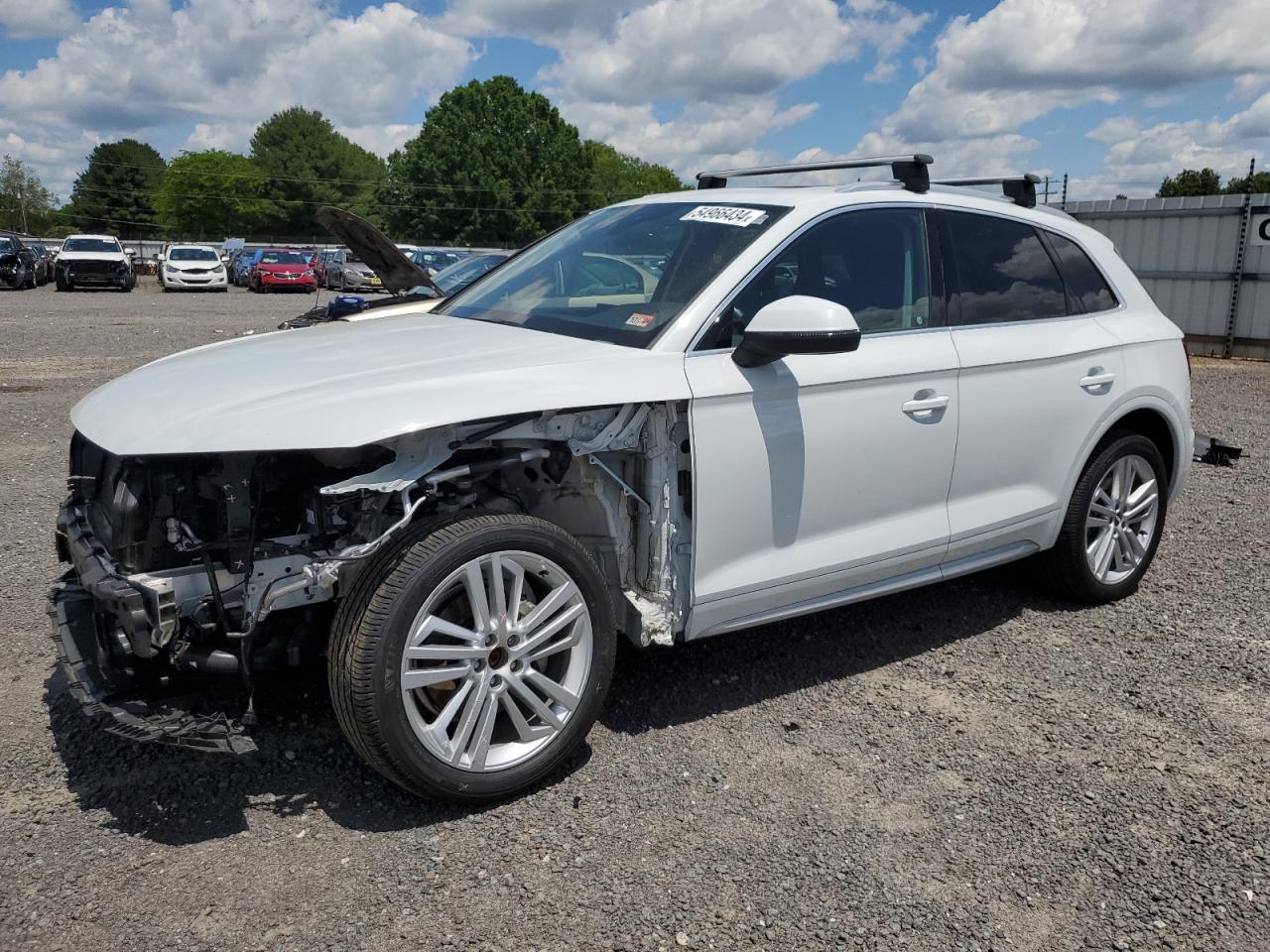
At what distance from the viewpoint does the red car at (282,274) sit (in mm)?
34750

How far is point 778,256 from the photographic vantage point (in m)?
3.69

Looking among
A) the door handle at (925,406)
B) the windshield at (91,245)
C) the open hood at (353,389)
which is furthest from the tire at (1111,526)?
the windshield at (91,245)

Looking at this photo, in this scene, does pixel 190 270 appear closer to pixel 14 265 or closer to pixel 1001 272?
pixel 14 265

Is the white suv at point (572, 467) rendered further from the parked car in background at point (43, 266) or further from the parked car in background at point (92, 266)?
the parked car in background at point (43, 266)

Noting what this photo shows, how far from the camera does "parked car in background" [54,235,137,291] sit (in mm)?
30375

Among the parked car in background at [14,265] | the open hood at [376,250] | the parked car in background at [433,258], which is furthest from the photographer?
the parked car in background at [14,265]

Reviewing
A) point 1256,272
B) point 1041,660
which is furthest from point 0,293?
point 1041,660

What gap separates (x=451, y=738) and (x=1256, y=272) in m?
15.7

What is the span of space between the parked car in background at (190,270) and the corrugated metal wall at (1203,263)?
89.8 ft

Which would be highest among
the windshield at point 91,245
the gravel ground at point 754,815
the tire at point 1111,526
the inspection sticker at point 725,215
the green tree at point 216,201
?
the green tree at point 216,201

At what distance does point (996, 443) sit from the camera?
421 cm

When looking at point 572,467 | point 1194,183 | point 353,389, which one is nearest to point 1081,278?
point 572,467

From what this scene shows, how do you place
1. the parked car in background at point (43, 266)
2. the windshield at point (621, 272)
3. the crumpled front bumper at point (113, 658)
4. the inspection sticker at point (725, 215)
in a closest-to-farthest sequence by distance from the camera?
1. the crumpled front bumper at point (113, 658)
2. the windshield at point (621, 272)
3. the inspection sticker at point (725, 215)
4. the parked car in background at point (43, 266)

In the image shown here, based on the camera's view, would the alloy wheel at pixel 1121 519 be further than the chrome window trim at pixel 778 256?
Yes
